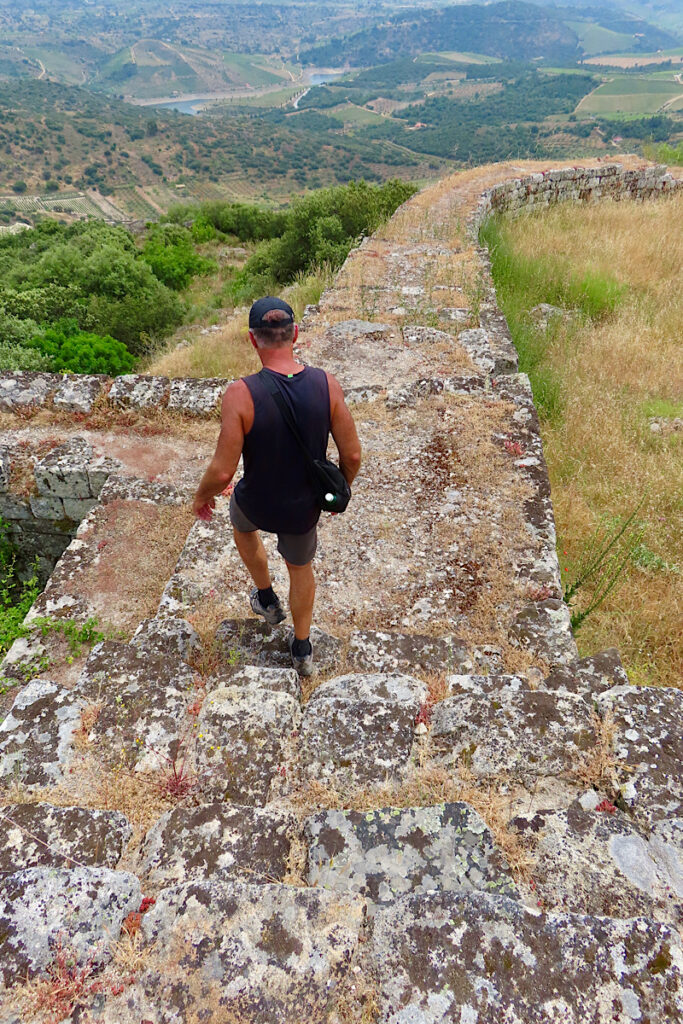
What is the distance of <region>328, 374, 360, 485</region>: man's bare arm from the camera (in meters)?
2.49

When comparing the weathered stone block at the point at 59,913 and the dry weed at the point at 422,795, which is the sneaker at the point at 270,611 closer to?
the dry weed at the point at 422,795

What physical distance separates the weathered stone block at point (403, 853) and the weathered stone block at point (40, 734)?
1187 millimetres

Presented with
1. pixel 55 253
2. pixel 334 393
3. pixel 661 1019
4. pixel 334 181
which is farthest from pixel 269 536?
pixel 334 181

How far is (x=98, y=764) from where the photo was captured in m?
2.46

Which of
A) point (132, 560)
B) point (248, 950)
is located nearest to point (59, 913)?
point (248, 950)

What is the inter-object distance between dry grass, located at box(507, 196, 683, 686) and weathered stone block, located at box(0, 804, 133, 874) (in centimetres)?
288

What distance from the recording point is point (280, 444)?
243 centimetres

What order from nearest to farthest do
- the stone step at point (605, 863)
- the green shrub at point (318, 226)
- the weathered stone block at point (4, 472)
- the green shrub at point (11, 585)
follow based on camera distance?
the stone step at point (605, 863) → the green shrub at point (11, 585) → the weathered stone block at point (4, 472) → the green shrub at point (318, 226)

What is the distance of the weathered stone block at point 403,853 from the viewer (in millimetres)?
1889

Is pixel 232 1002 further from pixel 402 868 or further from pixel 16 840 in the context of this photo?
pixel 16 840

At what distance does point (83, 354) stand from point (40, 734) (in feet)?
25.8

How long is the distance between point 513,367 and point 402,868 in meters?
5.16

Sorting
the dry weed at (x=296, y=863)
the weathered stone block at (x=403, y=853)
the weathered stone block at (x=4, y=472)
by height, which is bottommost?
the weathered stone block at (x=4, y=472)

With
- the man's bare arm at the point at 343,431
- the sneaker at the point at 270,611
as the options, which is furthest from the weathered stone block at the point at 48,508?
the man's bare arm at the point at 343,431
